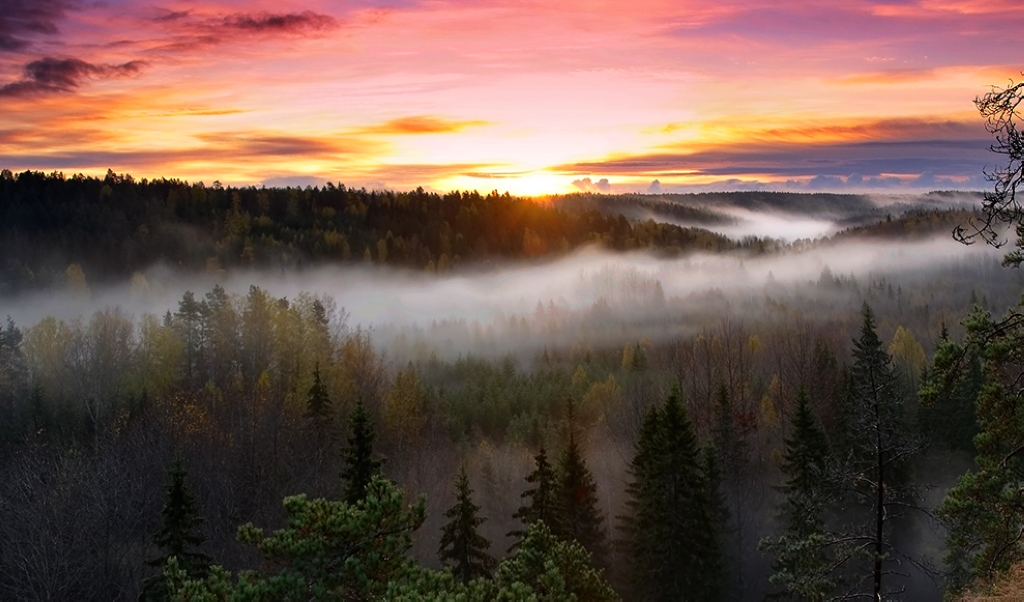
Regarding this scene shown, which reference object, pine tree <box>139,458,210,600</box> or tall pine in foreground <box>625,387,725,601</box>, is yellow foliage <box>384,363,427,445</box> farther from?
pine tree <box>139,458,210,600</box>

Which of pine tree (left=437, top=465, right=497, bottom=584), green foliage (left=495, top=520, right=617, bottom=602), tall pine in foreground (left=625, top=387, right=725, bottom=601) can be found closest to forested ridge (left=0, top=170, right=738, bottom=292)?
pine tree (left=437, top=465, right=497, bottom=584)

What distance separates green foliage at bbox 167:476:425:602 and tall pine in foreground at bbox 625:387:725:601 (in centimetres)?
2071

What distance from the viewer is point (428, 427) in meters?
74.2

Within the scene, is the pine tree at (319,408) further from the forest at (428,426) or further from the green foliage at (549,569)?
the green foliage at (549,569)

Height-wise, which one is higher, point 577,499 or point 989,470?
point 989,470

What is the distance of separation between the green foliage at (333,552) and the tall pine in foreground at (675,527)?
20.7 metres

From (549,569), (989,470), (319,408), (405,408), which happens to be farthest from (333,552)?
(405,408)

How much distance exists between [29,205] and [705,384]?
105721 millimetres

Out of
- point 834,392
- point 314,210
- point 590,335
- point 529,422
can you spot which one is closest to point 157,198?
point 314,210

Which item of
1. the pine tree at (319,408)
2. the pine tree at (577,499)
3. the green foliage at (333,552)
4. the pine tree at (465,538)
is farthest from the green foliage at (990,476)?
the pine tree at (319,408)

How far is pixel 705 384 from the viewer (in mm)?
83438

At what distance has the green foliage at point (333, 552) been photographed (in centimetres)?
1347

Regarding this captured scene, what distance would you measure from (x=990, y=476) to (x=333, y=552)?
10960 millimetres

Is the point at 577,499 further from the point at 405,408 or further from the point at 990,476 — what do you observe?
the point at 405,408
